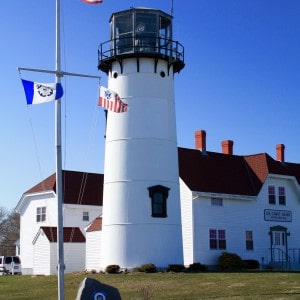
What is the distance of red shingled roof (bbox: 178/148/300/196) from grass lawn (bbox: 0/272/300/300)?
8606 millimetres

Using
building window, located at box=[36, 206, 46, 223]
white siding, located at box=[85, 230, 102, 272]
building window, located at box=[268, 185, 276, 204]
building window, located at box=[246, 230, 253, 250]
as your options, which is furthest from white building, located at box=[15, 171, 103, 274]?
building window, located at box=[268, 185, 276, 204]

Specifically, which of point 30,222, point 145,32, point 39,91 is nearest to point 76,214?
point 30,222

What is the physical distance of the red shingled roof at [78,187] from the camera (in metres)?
47.0

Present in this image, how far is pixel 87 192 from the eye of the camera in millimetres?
48562

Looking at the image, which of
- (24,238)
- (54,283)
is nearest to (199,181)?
(54,283)

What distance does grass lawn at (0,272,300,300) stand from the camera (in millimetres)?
24047

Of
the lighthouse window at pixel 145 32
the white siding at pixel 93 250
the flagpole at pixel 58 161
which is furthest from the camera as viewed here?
the white siding at pixel 93 250

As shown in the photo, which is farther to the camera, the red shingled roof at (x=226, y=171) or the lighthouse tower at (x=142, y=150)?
the red shingled roof at (x=226, y=171)

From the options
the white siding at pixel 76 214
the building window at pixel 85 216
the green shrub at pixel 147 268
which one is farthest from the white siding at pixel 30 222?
the green shrub at pixel 147 268

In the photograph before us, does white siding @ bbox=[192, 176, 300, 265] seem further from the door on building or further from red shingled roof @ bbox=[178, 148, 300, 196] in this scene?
red shingled roof @ bbox=[178, 148, 300, 196]

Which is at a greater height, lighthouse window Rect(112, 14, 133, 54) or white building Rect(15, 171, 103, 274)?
lighthouse window Rect(112, 14, 133, 54)

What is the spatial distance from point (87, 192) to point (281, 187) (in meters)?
14.1

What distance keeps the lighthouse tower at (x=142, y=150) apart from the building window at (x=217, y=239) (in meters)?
4.53

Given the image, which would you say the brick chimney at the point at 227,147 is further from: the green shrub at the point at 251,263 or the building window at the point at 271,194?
the green shrub at the point at 251,263
